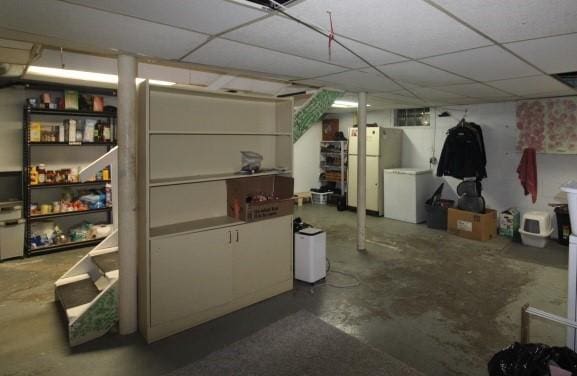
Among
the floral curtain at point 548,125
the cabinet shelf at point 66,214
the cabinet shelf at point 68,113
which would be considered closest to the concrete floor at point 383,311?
the cabinet shelf at point 66,214

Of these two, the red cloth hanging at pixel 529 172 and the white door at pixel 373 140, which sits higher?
→ the white door at pixel 373 140

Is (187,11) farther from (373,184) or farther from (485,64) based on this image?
(373,184)

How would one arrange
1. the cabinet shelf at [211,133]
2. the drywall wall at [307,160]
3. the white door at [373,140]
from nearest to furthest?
1. the cabinet shelf at [211,133]
2. the white door at [373,140]
3. the drywall wall at [307,160]

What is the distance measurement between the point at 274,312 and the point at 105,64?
276 cm

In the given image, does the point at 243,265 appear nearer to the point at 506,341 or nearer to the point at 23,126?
the point at 506,341

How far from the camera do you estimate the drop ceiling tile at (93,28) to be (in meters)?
1.76

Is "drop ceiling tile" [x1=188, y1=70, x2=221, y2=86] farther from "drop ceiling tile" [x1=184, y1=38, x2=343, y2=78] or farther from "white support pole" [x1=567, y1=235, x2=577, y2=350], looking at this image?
"white support pole" [x1=567, y1=235, x2=577, y2=350]

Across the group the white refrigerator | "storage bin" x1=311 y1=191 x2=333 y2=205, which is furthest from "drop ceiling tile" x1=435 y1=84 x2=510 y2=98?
"storage bin" x1=311 y1=191 x2=333 y2=205

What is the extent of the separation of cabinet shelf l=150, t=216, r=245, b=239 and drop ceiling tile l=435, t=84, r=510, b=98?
3.01 m

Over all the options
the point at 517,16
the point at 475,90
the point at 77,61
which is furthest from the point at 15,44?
the point at 475,90

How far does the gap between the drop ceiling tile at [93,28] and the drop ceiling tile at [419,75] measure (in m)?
1.72

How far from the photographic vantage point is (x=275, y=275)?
3.40 m

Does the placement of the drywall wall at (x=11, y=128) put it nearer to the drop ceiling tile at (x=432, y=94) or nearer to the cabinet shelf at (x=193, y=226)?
the cabinet shelf at (x=193, y=226)

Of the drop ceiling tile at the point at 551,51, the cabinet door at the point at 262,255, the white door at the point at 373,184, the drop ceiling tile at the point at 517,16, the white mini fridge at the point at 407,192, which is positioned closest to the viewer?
the drop ceiling tile at the point at 517,16
